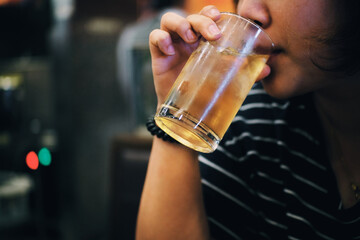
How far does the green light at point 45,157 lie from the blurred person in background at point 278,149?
207 centimetres

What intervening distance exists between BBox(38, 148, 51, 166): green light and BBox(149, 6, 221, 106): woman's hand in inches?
88.0

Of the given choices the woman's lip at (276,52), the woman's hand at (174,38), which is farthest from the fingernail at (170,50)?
the woman's lip at (276,52)

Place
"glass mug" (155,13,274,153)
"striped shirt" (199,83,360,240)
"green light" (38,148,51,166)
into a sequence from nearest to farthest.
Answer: "glass mug" (155,13,274,153), "striped shirt" (199,83,360,240), "green light" (38,148,51,166)

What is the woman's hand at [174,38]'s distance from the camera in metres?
0.72

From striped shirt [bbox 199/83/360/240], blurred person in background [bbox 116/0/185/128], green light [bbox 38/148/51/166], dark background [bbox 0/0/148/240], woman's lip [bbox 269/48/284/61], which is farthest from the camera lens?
green light [bbox 38/148/51/166]

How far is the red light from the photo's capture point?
2863 millimetres

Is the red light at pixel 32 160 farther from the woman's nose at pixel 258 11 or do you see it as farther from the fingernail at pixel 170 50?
the woman's nose at pixel 258 11

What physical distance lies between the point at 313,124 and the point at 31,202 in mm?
2758

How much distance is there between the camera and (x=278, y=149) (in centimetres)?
106

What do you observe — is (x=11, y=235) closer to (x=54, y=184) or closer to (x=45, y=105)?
(x=54, y=184)

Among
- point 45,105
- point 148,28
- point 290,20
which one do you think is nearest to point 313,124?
point 290,20

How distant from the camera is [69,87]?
A: 8.39ft

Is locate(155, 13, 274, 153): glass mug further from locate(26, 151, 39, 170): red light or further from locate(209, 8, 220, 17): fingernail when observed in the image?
locate(26, 151, 39, 170): red light

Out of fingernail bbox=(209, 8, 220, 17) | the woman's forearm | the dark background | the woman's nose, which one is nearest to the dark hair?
the woman's nose
